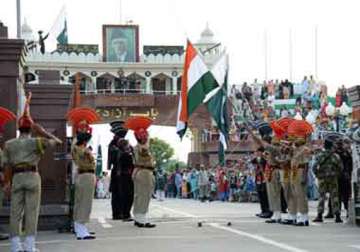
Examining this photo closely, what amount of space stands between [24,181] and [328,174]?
8.20m

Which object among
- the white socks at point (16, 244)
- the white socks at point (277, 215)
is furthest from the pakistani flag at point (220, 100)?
the white socks at point (16, 244)

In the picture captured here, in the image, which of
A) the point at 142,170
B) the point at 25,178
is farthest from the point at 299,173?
the point at 25,178

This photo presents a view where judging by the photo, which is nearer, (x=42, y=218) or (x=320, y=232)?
(x=320, y=232)

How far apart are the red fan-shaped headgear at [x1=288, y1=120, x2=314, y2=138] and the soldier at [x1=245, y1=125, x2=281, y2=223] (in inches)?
20.1

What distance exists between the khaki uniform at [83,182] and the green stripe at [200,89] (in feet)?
30.1

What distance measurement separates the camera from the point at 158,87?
75.8m

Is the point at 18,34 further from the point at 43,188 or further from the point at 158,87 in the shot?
the point at 158,87

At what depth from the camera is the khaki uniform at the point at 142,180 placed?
18047 millimetres

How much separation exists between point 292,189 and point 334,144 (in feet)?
6.37

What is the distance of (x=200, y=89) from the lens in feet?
82.8

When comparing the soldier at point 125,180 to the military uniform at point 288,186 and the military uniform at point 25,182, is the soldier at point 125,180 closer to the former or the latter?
the military uniform at point 288,186

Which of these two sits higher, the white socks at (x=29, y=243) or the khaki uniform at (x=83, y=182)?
the khaki uniform at (x=83, y=182)

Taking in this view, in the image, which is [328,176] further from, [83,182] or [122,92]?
[122,92]

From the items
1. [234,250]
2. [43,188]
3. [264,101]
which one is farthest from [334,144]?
→ [264,101]
